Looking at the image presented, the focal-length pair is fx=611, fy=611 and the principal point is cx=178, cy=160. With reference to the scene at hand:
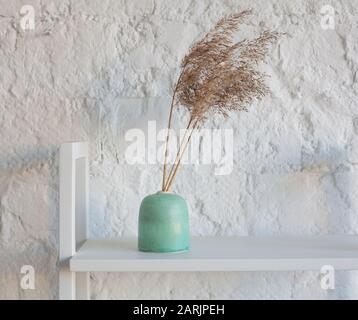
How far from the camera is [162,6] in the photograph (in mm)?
1290

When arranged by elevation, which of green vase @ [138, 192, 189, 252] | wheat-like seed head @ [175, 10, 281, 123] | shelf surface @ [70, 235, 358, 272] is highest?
wheat-like seed head @ [175, 10, 281, 123]

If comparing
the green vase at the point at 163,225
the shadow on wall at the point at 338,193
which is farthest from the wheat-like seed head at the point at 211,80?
the shadow on wall at the point at 338,193

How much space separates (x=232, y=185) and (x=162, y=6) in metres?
0.40

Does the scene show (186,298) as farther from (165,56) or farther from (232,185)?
(165,56)

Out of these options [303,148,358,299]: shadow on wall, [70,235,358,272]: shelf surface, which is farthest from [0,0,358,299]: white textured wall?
[70,235,358,272]: shelf surface

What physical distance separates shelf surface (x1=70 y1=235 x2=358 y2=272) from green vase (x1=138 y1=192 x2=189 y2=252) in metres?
0.02

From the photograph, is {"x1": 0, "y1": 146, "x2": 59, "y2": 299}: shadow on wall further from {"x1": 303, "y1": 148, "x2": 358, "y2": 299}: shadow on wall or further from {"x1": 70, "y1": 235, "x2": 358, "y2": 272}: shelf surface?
{"x1": 303, "y1": 148, "x2": 358, "y2": 299}: shadow on wall

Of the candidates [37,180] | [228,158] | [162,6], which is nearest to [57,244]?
[37,180]

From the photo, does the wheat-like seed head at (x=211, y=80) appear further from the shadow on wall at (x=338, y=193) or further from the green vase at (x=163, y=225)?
the shadow on wall at (x=338, y=193)

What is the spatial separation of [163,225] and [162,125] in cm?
28

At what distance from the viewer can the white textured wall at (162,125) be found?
1.27 m

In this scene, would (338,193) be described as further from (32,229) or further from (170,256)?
(32,229)

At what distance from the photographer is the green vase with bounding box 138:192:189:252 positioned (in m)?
1.05

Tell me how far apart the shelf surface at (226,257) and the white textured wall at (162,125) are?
0.44 ft
